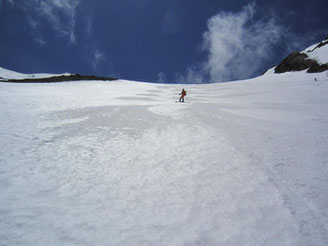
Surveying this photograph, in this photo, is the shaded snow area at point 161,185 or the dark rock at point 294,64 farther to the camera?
A: the dark rock at point 294,64

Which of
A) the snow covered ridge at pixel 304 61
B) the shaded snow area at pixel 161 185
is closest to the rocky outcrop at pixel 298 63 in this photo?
the snow covered ridge at pixel 304 61

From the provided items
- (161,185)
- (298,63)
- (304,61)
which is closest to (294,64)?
(298,63)

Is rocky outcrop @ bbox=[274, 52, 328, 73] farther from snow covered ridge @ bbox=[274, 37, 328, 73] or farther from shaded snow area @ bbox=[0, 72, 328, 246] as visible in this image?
shaded snow area @ bbox=[0, 72, 328, 246]

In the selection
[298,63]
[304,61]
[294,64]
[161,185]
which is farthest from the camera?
[294,64]

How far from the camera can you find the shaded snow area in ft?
11.0

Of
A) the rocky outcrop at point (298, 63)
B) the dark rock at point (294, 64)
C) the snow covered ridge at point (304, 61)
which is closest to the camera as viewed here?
the snow covered ridge at point (304, 61)

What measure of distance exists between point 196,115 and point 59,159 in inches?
302

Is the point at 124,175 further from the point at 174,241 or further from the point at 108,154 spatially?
the point at 174,241

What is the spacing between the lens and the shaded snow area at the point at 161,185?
11.0ft

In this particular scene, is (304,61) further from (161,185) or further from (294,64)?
(161,185)

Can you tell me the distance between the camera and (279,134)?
25.2 feet

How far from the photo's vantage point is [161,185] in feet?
15.2

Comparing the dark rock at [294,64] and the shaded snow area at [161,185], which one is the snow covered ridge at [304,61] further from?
the shaded snow area at [161,185]

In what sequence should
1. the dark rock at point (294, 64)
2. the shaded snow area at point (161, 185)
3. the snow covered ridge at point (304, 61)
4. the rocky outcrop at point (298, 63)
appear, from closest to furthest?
the shaded snow area at point (161, 185), the snow covered ridge at point (304, 61), the rocky outcrop at point (298, 63), the dark rock at point (294, 64)
